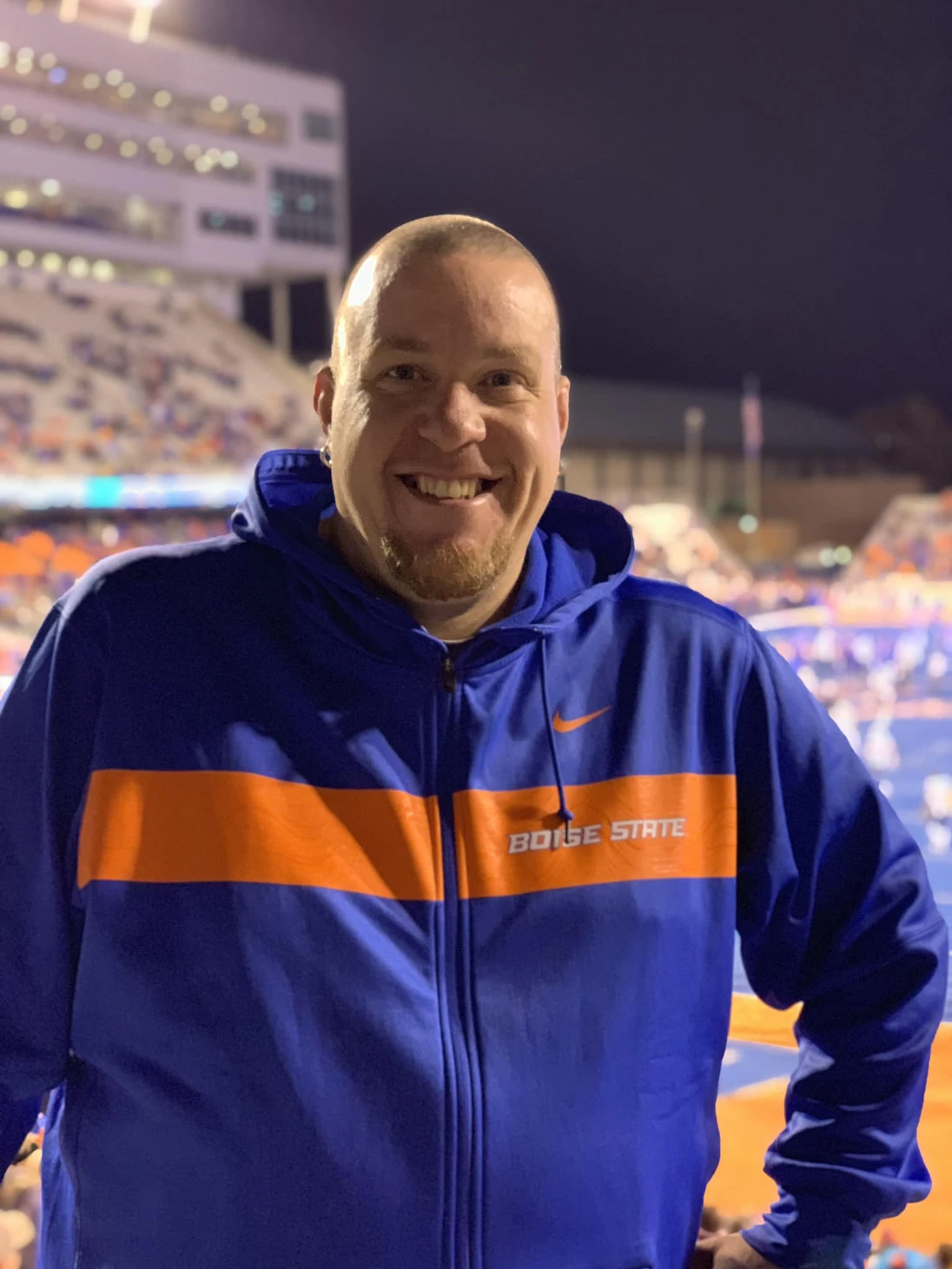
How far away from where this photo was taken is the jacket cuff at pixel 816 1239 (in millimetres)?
1900

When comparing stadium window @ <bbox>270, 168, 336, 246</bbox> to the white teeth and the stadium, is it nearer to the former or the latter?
the stadium

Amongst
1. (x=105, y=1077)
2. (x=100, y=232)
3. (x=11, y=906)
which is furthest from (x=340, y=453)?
(x=100, y=232)

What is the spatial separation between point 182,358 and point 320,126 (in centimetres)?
1342

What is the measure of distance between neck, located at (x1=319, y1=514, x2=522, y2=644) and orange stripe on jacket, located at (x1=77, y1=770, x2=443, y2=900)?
0.24m

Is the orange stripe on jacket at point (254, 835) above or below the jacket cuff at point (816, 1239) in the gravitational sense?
above

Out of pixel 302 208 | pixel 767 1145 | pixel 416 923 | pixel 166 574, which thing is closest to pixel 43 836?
pixel 166 574

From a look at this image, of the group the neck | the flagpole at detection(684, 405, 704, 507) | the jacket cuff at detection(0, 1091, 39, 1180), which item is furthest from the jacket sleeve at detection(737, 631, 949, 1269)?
the flagpole at detection(684, 405, 704, 507)

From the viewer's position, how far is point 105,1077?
181cm

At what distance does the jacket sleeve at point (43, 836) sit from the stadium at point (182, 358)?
43.1 ft

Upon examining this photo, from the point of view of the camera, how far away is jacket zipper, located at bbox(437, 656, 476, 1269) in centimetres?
175

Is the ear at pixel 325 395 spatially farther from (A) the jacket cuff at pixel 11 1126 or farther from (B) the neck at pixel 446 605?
(A) the jacket cuff at pixel 11 1126

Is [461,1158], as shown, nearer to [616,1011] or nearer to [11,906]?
[616,1011]

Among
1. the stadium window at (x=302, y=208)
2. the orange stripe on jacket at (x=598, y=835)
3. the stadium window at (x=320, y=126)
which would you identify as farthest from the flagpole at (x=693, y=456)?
the orange stripe on jacket at (x=598, y=835)

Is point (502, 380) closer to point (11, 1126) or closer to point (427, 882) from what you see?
point (427, 882)
